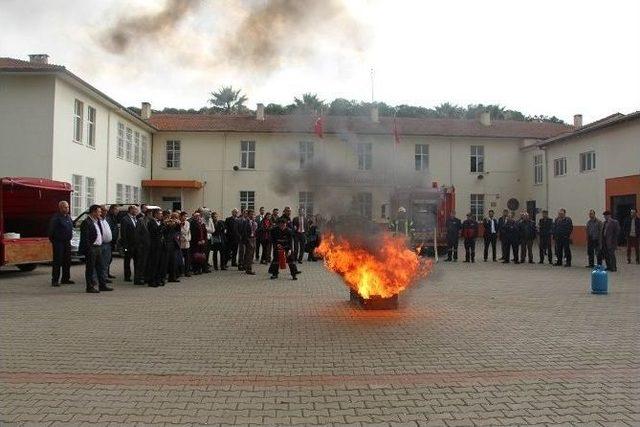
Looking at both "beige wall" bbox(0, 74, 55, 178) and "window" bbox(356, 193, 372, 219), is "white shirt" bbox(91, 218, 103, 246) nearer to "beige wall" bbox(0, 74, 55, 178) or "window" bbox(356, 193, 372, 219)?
"window" bbox(356, 193, 372, 219)

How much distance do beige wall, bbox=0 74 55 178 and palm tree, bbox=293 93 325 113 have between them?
50.2 ft

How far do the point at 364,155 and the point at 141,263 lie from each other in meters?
6.01

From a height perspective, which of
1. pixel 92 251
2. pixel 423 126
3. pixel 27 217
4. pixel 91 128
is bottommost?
pixel 92 251

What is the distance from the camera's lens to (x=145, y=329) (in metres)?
8.11

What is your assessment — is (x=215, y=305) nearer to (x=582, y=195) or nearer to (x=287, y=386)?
(x=287, y=386)

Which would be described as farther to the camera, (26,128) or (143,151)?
(143,151)

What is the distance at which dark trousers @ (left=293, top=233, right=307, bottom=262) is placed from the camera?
1903 cm

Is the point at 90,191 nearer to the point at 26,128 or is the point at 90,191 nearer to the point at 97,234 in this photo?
the point at 26,128

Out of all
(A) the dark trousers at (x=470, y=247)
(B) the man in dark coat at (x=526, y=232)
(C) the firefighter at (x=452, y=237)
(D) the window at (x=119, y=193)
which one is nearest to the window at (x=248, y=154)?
(D) the window at (x=119, y=193)

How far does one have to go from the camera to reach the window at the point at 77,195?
24688 millimetres

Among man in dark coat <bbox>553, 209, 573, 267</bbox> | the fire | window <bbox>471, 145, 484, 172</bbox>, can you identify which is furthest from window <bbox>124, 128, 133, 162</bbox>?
the fire

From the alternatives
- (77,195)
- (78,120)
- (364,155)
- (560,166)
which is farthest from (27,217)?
(560,166)

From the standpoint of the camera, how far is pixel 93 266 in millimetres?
12070

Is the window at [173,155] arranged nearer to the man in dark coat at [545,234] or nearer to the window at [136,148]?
the window at [136,148]
